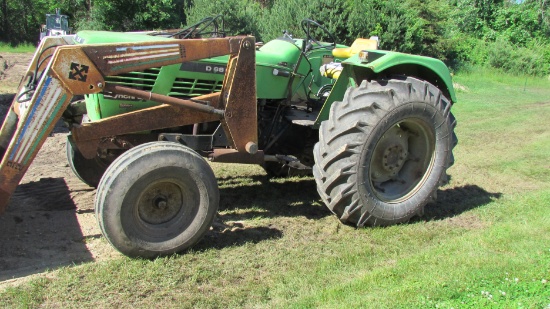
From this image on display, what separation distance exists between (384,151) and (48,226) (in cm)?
333

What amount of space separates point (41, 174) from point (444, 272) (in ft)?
15.5

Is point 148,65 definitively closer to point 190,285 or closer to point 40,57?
point 40,57

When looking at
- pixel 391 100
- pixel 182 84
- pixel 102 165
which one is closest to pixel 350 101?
pixel 391 100

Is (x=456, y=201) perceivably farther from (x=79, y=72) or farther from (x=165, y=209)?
(x=79, y=72)

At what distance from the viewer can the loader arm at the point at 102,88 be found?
3.85 metres

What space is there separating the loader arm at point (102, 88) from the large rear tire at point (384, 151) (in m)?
0.83

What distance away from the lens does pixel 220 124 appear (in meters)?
4.80

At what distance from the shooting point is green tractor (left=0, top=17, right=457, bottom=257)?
3.97 meters

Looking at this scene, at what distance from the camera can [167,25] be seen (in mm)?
24969

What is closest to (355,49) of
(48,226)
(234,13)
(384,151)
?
(384,151)

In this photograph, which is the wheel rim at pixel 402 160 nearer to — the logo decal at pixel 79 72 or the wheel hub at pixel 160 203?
the wheel hub at pixel 160 203

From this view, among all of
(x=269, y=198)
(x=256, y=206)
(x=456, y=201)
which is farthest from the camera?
(x=456, y=201)

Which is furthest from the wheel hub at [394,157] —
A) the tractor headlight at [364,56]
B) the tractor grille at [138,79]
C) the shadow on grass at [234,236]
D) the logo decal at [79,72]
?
the logo decal at [79,72]

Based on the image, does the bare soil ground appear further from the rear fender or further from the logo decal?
the rear fender
